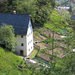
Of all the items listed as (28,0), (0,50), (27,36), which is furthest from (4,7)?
(0,50)

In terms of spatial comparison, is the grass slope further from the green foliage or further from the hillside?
the green foliage

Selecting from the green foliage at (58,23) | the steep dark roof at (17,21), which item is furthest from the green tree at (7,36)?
the green foliage at (58,23)

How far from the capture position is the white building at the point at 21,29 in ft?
74.1

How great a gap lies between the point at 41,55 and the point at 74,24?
15.9m

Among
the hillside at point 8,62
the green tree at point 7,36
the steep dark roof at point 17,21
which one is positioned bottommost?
the hillside at point 8,62

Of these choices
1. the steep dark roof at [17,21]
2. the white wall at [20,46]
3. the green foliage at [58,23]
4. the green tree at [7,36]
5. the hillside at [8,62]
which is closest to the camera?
the hillside at [8,62]

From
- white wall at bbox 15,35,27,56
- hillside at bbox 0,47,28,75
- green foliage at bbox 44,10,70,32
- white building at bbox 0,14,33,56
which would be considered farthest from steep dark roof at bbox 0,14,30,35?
green foliage at bbox 44,10,70,32

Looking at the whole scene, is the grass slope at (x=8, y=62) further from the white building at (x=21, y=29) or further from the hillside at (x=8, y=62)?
the white building at (x=21, y=29)

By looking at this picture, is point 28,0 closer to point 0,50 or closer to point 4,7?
point 4,7

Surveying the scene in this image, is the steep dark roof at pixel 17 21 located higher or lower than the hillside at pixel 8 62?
higher

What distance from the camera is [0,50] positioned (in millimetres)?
20391

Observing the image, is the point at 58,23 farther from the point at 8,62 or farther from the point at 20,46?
the point at 8,62

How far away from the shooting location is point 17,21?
75.9ft

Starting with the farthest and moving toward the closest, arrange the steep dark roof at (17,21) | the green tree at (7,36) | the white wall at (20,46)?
the white wall at (20,46)
the steep dark roof at (17,21)
the green tree at (7,36)
